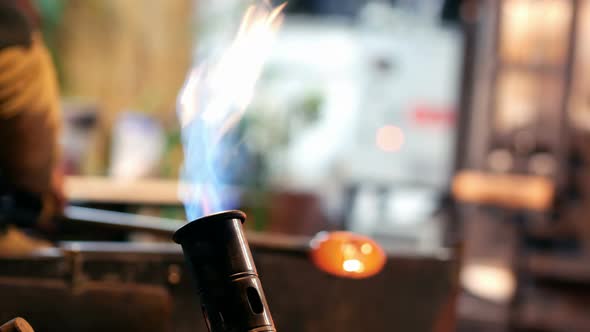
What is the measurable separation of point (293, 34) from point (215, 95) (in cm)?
825

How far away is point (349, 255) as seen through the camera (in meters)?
1.27

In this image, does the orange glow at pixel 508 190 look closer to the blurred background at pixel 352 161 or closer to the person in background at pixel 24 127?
the blurred background at pixel 352 161

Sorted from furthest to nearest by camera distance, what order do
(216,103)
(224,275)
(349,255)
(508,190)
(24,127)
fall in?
(508,190) < (24,127) < (349,255) < (216,103) < (224,275)

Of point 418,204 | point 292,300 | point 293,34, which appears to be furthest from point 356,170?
point 292,300

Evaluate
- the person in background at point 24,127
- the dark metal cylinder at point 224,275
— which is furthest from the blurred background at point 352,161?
the dark metal cylinder at point 224,275

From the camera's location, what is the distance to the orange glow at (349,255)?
1.25 meters

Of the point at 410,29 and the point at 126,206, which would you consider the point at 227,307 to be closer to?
the point at 126,206

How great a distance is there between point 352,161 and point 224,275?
27.5 ft

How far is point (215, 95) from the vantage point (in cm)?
117

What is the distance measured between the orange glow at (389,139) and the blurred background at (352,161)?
0.8 inches

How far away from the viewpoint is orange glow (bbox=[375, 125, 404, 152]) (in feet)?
30.0

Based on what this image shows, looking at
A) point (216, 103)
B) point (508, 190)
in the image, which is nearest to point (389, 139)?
point (508, 190)

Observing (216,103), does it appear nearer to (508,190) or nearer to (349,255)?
(349,255)

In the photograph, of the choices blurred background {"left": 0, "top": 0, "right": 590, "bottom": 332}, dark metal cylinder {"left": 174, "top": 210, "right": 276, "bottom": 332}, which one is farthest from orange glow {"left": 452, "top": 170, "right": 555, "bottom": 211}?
dark metal cylinder {"left": 174, "top": 210, "right": 276, "bottom": 332}
